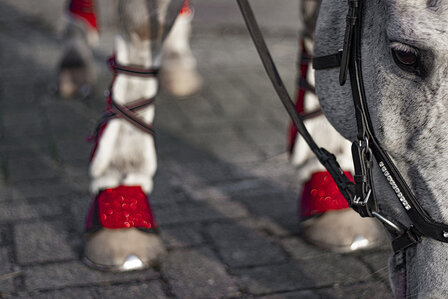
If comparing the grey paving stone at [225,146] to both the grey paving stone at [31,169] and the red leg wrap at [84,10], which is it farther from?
the red leg wrap at [84,10]

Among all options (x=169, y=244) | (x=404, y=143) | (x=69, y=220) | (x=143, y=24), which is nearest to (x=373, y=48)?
(x=404, y=143)

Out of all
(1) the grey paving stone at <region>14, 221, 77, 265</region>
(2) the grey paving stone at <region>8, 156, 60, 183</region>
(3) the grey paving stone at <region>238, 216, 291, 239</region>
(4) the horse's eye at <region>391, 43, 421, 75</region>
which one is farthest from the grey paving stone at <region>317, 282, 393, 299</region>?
(2) the grey paving stone at <region>8, 156, 60, 183</region>

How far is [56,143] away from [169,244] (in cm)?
138

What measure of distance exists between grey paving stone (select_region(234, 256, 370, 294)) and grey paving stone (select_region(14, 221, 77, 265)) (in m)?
0.76

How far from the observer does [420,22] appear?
1563mm

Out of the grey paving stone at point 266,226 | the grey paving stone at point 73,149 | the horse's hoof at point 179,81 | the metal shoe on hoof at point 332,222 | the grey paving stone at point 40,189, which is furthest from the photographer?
the horse's hoof at point 179,81

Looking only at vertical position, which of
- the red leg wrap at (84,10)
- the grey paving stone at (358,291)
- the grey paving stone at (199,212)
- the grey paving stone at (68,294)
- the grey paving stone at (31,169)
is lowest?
the grey paving stone at (199,212)

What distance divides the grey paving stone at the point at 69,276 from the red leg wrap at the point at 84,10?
2.27 metres

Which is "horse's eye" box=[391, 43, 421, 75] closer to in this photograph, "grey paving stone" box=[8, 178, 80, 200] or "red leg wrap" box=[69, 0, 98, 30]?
"grey paving stone" box=[8, 178, 80, 200]

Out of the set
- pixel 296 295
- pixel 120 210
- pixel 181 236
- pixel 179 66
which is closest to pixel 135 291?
pixel 120 210

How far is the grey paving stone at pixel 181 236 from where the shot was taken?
2964mm

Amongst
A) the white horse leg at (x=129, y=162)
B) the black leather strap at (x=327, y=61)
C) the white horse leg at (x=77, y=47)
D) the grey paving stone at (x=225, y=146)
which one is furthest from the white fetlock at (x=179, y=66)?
the black leather strap at (x=327, y=61)

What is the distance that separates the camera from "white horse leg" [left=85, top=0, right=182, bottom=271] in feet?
8.87

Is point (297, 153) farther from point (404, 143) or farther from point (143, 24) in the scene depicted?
point (404, 143)
